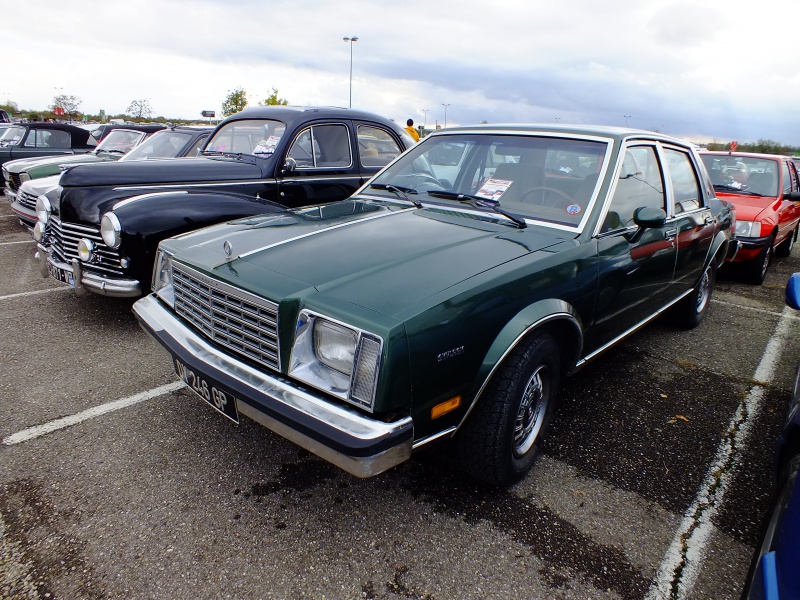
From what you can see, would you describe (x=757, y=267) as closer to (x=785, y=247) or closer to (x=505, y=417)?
(x=785, y=247)

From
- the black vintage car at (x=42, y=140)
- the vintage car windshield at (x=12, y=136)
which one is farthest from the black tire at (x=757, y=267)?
the vintage car windshield at (x=12, y=136)

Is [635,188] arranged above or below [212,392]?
above

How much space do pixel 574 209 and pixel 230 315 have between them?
1.90 metres

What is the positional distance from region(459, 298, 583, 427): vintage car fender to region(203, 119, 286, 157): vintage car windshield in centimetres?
362

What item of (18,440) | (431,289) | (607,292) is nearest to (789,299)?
(607,292)

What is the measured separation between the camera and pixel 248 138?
5.49 m

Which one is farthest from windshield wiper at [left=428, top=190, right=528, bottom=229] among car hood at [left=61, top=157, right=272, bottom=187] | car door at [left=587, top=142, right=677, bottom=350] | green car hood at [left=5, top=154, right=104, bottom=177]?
green car hood at [left=5, top=154, right=104, bottom=177]

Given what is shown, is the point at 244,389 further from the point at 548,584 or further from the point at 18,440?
the point at 18,440

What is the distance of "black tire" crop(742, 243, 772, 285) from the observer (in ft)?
20.9

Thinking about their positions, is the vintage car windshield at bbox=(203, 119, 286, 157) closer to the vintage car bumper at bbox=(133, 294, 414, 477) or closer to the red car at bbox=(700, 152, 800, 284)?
the vintage car bumper at bbox=(133, 294, 414, 477)

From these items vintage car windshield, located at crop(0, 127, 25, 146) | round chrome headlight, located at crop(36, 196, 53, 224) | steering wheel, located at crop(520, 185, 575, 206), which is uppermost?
steering wheel, located at crop(520, 185, 575, 206)

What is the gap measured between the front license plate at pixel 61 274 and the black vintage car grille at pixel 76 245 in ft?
0.34

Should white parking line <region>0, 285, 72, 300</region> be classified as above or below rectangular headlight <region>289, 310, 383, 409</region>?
below

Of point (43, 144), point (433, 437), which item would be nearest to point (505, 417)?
point (433, 437)
